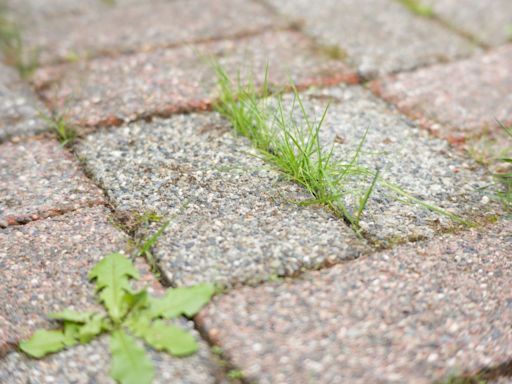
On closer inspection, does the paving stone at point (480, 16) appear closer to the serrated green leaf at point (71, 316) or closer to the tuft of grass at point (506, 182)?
Answer: the tuft of grass at point (506, 182)

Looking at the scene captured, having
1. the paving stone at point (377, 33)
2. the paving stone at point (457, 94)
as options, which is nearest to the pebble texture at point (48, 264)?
the paving stone at point (457, 94)

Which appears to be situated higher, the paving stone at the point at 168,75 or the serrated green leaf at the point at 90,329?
the paving stone at the point at 168,75

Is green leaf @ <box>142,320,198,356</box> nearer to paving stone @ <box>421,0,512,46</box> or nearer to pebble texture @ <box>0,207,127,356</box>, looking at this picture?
pebble texture @ <box>0,207,127,356</box>

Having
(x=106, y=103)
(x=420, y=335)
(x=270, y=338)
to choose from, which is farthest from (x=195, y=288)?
(x=106, y=103)

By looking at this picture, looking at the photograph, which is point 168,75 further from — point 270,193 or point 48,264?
point 48,264

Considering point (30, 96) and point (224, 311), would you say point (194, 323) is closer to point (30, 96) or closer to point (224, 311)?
point (224, 311)
